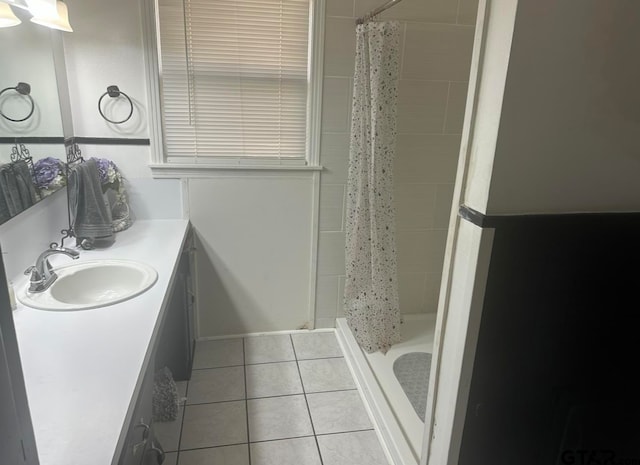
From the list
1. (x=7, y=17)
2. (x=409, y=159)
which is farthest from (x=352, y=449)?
(x=7, y=17)

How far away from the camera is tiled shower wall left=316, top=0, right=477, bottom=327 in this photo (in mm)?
2330

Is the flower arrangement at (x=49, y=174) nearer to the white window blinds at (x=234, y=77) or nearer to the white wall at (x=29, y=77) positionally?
the white wall at (x=29, y=77)

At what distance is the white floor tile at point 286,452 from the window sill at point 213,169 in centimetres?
143

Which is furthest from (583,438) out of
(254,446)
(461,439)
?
(254,446)

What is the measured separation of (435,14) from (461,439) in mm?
2150

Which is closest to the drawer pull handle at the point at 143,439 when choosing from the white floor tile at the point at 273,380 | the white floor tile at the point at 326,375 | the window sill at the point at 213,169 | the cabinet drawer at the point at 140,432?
the cabinet drawer at the point at 140,432

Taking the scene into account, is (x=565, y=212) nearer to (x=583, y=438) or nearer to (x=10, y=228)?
(x=583, y=438)

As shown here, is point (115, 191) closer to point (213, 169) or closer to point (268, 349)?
point (213, 169)

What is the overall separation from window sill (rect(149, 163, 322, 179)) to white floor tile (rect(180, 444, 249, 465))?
1.42m

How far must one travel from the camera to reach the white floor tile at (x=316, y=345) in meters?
2.60

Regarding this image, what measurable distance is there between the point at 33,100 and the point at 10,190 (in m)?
0.46

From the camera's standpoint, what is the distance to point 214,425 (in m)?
2.01

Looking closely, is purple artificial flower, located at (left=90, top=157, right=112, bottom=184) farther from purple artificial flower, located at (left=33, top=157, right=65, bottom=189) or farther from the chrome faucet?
the chrome faucet

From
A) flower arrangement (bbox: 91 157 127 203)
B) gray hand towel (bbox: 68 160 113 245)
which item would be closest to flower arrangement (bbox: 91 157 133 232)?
flower arrangement (bbox: 91 157 127 203)
